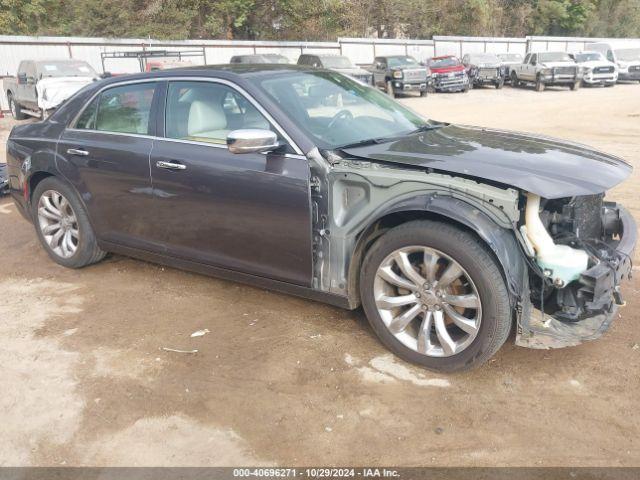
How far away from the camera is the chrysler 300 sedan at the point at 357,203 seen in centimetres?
325

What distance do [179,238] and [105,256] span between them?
138cm

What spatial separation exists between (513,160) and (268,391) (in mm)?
1931

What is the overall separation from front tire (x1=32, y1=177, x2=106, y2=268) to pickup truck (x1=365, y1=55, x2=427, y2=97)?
2163 centimetres

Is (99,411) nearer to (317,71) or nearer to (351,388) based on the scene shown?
(351,388)

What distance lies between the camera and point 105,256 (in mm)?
5496

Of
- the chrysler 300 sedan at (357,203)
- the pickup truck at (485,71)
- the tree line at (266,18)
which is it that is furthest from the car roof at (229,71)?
the tree line at (266,18)

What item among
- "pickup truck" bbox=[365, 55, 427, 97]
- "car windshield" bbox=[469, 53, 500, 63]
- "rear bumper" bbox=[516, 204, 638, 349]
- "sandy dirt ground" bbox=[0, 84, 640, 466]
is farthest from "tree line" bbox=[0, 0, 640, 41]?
"rear bumper" bbox=[516, 204, 638, 349]

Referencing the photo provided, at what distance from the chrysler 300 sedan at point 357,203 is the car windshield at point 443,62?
24.8m

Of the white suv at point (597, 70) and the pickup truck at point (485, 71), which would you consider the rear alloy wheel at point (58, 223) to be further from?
the white suv at point (597, 70)

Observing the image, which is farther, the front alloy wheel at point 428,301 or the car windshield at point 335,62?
the car windshield at point 335,62

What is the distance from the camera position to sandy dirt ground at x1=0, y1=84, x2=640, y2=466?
289cm

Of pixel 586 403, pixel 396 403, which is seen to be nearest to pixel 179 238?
pixel 396 403

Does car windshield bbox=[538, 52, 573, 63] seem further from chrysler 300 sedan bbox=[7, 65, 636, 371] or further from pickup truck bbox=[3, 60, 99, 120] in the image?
chrysler 300 sedan bbox=[7, 65, 636, 371]

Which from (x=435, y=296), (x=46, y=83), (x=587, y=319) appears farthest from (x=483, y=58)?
(x=435, y=296)
